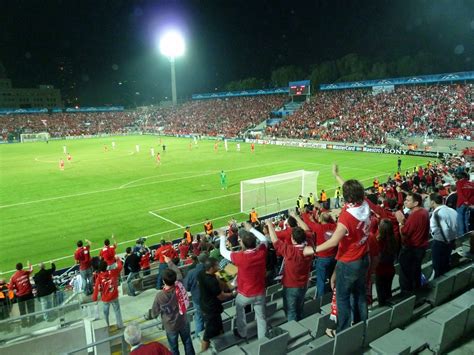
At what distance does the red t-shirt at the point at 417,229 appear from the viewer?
20.3ft

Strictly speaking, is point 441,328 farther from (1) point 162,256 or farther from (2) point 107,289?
(1) point 162,256

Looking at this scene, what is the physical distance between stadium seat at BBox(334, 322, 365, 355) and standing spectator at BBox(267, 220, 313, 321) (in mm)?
1048

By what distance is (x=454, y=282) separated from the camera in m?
6.58

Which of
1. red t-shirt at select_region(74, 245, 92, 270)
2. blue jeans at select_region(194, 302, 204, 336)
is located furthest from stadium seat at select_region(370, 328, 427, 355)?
red t-shirt at select_region(74, 245, 92, 270)

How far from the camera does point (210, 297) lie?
555cm

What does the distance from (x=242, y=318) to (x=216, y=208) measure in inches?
719

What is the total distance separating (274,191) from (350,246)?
19254 mm

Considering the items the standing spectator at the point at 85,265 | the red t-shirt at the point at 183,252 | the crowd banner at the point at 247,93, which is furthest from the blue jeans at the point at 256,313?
the crowd banner at the point at 247,93

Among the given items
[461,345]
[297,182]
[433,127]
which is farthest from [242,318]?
[433,127]

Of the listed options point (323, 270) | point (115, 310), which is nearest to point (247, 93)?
point (115, 310)

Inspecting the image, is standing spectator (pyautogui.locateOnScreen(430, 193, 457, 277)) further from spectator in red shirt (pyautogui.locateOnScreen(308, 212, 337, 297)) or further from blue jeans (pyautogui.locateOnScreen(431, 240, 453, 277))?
spectator in red shirt (pyautogui.locateOnScreen(308, 212, 337, 297))

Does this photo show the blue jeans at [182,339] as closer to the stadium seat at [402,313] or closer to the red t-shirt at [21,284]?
the stadium seat at [402,313]

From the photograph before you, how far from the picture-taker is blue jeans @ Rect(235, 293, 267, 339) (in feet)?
17.9

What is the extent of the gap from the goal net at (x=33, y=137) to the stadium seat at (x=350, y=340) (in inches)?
2984
